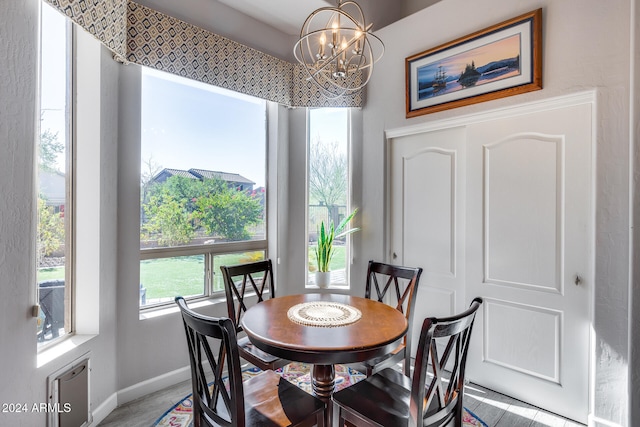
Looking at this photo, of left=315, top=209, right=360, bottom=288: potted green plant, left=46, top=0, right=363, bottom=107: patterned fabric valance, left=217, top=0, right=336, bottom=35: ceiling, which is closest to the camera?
left=46, top=0, right=363, bottom=107: patterned fabric valance

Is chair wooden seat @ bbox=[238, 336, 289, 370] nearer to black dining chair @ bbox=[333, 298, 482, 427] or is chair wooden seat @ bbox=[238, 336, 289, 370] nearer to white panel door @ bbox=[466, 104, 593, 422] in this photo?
black dining chair @ bbox=[333, 298, 482, 427]

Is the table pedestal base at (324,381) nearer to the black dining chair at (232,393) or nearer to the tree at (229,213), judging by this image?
the black dining chair at (232,393)

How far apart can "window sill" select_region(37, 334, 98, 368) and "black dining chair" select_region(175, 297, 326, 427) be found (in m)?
0.93

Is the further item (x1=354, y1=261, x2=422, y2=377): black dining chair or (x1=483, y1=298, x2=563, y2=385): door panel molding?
(x1=483, y1=298, x2=563, y2=385): door panel molding

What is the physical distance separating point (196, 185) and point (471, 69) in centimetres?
241

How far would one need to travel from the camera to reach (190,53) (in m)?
2.49

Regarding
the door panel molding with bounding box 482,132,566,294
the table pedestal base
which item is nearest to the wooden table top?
the table pedestal base

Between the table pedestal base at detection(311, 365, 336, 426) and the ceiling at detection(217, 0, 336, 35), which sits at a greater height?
the ceiling at detection(217, 0, 336, 35)

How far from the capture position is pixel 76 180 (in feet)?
6.72

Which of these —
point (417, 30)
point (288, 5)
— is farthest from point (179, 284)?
point (417, 30)

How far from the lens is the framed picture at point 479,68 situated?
86.0 inches

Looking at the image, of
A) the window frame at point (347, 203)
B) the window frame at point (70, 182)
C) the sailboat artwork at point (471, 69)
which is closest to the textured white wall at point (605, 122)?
the sailboat artwork at point (471, 69)

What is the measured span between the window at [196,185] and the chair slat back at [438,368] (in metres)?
2.06

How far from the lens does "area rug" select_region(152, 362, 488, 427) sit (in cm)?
200
